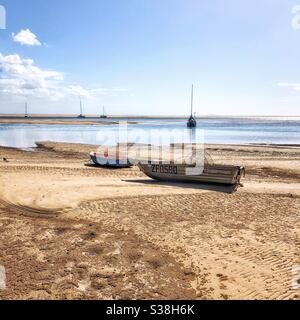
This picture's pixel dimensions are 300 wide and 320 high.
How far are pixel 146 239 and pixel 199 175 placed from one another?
27.8 ft

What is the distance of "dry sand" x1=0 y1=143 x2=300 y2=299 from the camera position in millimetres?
8008

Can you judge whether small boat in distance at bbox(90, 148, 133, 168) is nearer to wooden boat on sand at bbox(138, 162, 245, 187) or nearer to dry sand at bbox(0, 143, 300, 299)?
wooden boat on sand at bbox(138, 162, 245, 187)

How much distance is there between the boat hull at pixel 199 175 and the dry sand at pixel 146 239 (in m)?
0.60

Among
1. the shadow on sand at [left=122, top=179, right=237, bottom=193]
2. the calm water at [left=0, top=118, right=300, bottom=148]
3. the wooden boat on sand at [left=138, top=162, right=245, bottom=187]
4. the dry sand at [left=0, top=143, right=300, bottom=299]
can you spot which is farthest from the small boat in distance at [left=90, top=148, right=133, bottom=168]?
the calm water at [left=0, top=118, right=300, bottom=148]

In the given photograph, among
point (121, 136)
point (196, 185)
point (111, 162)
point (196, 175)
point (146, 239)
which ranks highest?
point (121, 136)

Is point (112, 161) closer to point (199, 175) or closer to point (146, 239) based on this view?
point (199, 175)

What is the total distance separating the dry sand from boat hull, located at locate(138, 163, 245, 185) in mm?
597

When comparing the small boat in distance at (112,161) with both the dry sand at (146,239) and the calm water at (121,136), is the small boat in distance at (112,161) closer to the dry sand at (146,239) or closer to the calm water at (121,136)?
the dry sand at (146,239)

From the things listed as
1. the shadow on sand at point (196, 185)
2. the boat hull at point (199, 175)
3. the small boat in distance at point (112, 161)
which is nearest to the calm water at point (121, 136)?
the small boat in distance at point (112, 161)

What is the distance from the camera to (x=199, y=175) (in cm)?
1859

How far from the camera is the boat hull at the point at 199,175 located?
1800cm

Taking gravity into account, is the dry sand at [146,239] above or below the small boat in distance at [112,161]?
below

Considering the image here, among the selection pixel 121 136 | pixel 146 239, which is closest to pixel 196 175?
pixel 146 239
